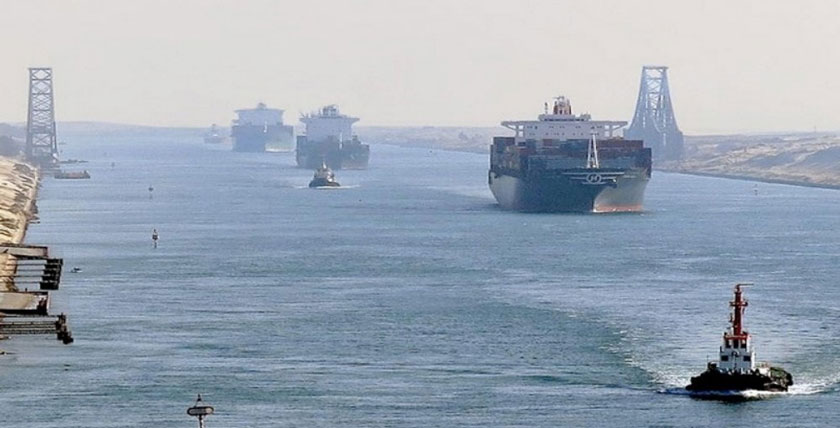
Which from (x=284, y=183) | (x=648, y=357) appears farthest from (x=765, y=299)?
(x=284, y=183)

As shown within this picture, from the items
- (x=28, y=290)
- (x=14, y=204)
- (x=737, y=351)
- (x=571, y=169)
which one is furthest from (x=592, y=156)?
(x=737, y=351)

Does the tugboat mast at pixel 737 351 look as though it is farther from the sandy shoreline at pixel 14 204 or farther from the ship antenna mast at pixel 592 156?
the ship antenna mast at pixel 592 156

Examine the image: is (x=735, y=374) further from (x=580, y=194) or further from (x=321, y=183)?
(x=321, y=183)

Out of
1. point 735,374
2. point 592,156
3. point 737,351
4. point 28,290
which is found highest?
point 592,156

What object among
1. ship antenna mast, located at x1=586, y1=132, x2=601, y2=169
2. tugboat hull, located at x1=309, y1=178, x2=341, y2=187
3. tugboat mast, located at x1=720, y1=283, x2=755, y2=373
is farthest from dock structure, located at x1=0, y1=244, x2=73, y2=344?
tugboat hull, located at x1=309, y1=178, x2=341, y2=187

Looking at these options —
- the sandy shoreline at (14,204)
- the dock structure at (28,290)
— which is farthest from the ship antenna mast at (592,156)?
the dock structure at (28,290)

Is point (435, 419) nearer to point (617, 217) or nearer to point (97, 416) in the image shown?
point (97, 416)

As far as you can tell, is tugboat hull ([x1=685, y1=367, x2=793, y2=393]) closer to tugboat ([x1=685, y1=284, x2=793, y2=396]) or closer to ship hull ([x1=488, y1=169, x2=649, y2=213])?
tugboat ([x1=685, y1=284, x2=793, y2=396])
